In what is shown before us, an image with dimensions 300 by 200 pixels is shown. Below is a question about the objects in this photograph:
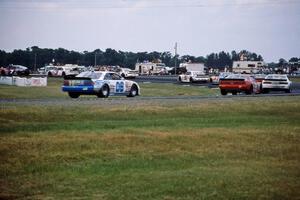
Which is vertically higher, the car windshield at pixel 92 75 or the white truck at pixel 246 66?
the white truck at pixel 246 66

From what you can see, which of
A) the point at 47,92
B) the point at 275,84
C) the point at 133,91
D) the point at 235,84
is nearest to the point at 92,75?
the point at 133,91

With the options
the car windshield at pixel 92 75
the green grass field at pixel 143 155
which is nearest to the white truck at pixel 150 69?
the car windshield at pixel 92 75

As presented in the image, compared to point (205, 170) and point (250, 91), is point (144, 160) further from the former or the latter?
point (250, 91)

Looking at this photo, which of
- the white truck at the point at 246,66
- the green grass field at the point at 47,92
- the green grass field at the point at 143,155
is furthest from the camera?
the white truck at the point at 246,66

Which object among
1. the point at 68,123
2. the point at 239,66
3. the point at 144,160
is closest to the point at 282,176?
the point at 144,160

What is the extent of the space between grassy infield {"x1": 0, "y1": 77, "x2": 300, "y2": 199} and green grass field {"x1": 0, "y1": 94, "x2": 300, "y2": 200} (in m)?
0.02

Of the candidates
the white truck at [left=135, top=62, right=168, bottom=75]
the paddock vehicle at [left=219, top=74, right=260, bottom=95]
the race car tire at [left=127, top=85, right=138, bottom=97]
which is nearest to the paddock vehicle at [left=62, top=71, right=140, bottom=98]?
the race car tire at [left=127, top=85, right=138, bottom=97]

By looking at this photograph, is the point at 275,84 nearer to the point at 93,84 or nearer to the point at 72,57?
the point at 93,84

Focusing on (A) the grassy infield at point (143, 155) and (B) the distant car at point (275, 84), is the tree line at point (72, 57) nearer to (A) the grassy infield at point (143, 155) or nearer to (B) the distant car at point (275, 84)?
(B) the distant car at point (275, 84)

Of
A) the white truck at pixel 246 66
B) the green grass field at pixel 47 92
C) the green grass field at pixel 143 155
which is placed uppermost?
the white truck at pixel 246 66

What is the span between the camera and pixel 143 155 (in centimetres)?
1091

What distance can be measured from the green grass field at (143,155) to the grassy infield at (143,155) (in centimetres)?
2

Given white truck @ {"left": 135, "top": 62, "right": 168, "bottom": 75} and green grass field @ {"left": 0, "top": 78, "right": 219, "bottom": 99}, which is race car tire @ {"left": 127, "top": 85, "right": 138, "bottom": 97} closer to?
green grass field @ {"left": 0, "top": 78, "right": 219, "bottom": 99}

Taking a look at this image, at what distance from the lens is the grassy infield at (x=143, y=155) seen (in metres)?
8.00
